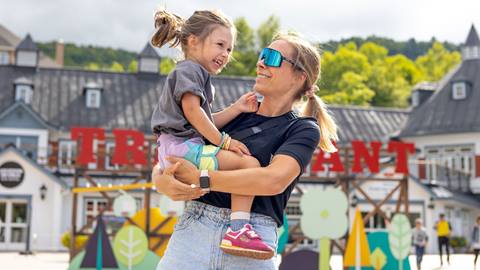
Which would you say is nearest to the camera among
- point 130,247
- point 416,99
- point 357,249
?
point 357,249

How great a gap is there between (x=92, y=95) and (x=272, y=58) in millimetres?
36944

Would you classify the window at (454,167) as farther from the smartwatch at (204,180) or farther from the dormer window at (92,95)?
the smartwatch at (204,180)

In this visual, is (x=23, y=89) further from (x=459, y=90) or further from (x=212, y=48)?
(x=212, y=48)

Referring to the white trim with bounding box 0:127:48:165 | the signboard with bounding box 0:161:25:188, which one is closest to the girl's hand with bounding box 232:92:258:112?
the signboard with bounding box 0:161:25:188

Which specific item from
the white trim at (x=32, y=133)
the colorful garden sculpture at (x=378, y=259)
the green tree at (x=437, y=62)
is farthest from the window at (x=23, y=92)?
the green tree at (x=437, y=62)

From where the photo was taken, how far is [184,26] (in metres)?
3.97

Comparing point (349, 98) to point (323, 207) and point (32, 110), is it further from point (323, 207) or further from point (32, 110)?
point (323, 207)

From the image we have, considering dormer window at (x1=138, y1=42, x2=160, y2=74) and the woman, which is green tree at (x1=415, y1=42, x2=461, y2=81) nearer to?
dormer window at (x1=138, y1=42, x2=160, y2=74)

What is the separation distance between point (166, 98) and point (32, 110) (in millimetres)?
34481

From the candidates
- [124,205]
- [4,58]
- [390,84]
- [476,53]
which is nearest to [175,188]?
[124,205]

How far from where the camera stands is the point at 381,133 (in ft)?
143

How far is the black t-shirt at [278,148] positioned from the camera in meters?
3.64

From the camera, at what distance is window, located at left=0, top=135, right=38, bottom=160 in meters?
36.3

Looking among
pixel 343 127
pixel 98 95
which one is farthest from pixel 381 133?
pixel 98 95
